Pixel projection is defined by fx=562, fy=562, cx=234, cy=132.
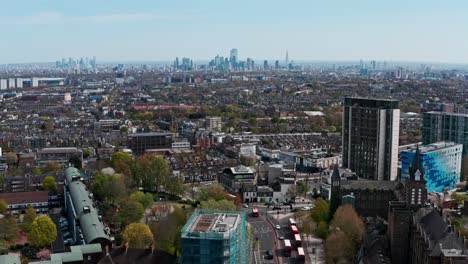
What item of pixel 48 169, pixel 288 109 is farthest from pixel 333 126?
pixel 48 169

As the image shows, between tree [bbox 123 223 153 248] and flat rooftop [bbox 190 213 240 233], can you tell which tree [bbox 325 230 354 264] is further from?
tree [bbox 123 223 153 248]

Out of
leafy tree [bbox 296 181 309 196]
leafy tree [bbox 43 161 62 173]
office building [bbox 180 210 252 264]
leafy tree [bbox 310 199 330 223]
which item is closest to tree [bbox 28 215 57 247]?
office building [bbox 180 210 252 264]

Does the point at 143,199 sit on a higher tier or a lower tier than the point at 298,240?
higher

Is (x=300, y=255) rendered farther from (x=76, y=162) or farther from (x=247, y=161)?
(x=76, y=162)

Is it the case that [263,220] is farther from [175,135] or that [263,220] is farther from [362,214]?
[175,135]

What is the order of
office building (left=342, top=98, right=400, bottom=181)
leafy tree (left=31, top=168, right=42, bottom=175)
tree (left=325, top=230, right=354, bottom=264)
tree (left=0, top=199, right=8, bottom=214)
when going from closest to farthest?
tree (left=325, top=230, right=354, bottom=264), tree (left=0, top=199, right=8, bottom=214), office building (left=342, top=98, right=400, bottom=181), leafy tree (left=31, top=168, right=42, bottom=175)

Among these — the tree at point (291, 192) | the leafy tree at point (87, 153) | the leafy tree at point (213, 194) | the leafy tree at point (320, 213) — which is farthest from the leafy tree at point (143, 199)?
the leafy tree at point (87, 153)

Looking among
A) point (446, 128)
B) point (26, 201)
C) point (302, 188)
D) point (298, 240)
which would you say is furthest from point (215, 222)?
point (446, 128)
